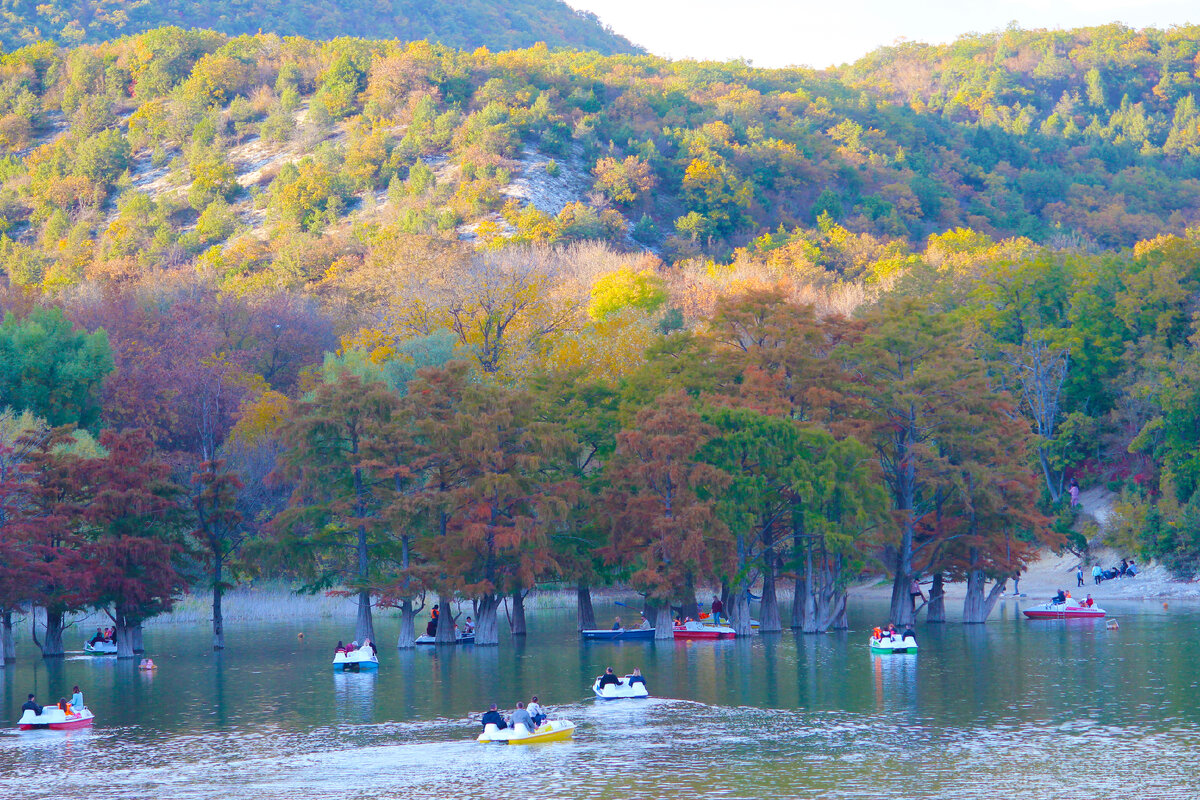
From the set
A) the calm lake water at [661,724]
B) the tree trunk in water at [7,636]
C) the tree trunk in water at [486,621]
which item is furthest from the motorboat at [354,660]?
the tree trunk in water at [7,636]

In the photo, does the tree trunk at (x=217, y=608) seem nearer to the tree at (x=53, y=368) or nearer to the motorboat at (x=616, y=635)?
the motorboat at (x=616, y=635)

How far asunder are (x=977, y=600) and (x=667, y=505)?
66.0 feet

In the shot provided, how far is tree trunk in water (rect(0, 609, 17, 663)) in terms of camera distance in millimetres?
53719

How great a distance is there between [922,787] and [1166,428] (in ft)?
186

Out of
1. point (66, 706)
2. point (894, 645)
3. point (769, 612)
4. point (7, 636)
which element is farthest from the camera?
point (769, 612)

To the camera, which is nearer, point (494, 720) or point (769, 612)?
point (494, 720)

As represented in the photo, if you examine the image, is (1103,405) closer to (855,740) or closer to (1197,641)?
(1197,641)

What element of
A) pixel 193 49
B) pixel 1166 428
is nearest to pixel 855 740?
pixel 1166 428

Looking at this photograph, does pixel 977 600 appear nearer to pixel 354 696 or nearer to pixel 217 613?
pixel 354 696

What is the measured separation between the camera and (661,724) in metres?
36.0

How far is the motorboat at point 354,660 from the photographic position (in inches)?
1960

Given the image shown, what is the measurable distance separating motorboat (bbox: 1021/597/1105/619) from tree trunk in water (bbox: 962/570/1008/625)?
3.44 m

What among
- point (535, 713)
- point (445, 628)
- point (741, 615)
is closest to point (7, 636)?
point (445, 628)

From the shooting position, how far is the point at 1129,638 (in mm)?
54750
